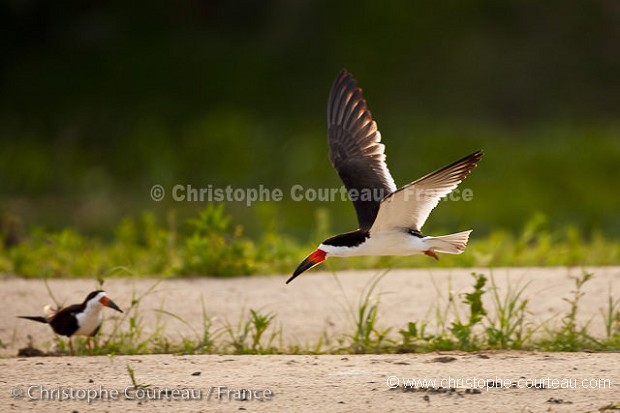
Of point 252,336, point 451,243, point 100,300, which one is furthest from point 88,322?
point 451,243

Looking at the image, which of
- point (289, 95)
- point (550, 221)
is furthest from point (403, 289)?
point (289, 95)

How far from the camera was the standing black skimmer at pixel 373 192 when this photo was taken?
213 inches

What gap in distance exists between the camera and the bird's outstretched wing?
208 inches

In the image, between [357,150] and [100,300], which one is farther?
[357,150]

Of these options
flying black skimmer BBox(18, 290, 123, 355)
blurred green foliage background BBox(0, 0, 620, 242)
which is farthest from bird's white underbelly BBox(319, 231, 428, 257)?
blurred green foliage background BBox(0, 0, 620, 242)

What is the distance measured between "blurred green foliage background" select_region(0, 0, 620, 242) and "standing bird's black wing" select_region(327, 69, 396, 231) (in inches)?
191

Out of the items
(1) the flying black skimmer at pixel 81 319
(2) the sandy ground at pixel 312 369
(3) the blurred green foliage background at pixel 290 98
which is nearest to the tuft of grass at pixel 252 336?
(2) the sandy ground at pixel 312 369

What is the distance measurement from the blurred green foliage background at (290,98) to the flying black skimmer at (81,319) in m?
5.86

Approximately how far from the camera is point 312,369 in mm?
5031

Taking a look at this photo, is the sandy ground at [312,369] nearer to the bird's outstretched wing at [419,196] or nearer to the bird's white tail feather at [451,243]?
the bird's white tail feather at [451,243]

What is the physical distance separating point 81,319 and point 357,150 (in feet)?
5.99

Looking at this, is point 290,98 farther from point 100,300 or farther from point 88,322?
point 88,322

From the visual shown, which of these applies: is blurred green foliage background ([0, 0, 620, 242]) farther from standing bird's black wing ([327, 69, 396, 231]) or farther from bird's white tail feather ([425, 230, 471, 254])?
bird's white tail feather ([425, 230, 471, 254])

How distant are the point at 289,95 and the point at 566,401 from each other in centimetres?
999
